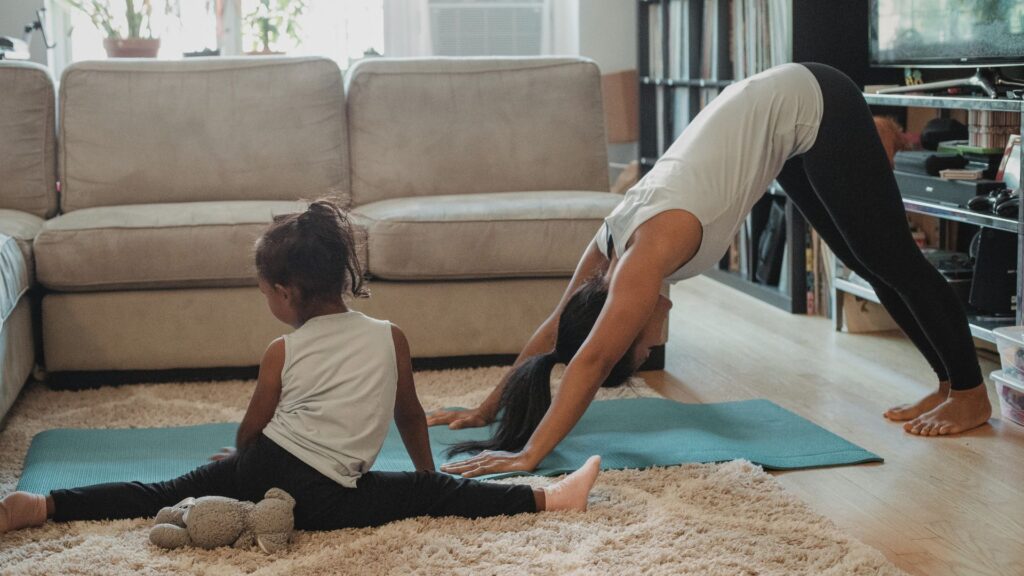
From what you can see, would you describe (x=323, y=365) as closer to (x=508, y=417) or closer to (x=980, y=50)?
(x=508, y=417)

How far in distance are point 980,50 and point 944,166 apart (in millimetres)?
319

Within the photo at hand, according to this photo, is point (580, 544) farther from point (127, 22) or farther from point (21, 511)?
point (127, 22)

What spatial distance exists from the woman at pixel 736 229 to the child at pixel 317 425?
272mm

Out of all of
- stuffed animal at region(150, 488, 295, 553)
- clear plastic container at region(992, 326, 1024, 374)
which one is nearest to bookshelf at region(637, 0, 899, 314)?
clear plastic container at region(992, 326, 1024, 374)

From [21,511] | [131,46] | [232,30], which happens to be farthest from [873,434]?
[232,30]

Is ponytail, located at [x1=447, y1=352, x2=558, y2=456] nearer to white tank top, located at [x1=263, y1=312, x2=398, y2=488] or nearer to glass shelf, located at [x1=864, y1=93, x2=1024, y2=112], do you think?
white tank top, located at [x1=263, y1=312, x2=398, y2=488]

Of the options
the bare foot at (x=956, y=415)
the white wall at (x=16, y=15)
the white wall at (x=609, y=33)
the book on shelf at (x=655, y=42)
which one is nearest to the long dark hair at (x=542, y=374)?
the bare foot at (x=956, y=415)

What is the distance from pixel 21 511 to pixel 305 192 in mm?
1740

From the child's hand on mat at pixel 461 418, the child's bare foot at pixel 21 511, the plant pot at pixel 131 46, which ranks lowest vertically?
the child's hand on mat at pixel 461 418

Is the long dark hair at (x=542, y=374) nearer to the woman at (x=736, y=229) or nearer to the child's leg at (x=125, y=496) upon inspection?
the woman at (x=736, y=229)

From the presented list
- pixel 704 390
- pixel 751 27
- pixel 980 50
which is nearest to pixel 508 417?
pixel 704 390

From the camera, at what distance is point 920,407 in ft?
8.69

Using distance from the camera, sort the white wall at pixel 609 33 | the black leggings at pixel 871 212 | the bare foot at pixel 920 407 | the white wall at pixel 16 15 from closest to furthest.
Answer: the black leggings at pixel 871 212 → the bare foot at pixel 920 407 → the white wall at pixel 16 15 → the white wall at pixel 609 33

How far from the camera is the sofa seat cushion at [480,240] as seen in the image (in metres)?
3.03
